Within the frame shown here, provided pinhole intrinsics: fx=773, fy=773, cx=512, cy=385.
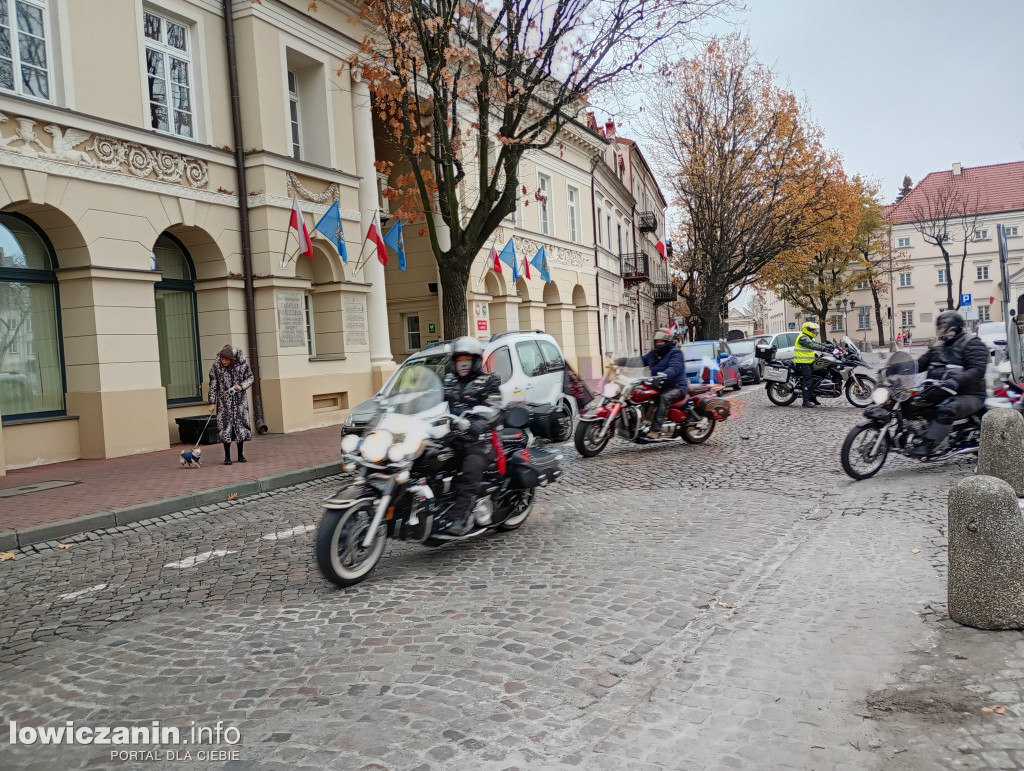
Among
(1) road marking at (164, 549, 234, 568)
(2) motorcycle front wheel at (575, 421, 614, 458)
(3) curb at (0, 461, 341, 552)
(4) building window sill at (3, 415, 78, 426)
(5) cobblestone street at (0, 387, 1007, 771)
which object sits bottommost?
(5) cobblestone street at (0, 387, 1007, 771)

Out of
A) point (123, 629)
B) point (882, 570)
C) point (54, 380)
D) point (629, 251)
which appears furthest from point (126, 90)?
point (629, 251)

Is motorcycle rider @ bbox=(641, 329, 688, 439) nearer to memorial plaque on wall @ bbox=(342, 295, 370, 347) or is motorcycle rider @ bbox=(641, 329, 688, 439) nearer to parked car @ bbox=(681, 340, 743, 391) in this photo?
memorial plaque on wall @ bbox=(342, 295, 370, 347)

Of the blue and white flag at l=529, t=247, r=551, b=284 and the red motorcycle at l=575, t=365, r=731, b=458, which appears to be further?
the blue and white flag at l=529, t=247, r=551, b=284

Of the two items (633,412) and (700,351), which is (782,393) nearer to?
(700,351)

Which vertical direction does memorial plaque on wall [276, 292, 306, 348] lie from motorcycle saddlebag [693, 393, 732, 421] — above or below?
above

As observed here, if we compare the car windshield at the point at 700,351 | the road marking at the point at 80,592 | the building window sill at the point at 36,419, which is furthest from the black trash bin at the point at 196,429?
the car windshield at the point at 700,351

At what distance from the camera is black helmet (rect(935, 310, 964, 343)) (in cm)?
855

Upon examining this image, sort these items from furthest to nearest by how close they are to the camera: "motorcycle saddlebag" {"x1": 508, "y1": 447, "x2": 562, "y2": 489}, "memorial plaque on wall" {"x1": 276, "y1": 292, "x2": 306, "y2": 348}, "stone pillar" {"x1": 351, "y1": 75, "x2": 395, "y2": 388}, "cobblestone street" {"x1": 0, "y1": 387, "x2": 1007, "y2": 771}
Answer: "stone pillar" {"x1": 351, "y1": 75, "x2": 395, "y2": 388}, "memorial plaque on wall" {"x1": 276, "y1": 292, "x2": 306, "y2": 348}, "motorcycle saddlebag" {"x1": 508, "y1": 447, "x2": 562, "y2": 489}, "cobblestone street" {"x1": 0, "y1": 387, "x2": 1007, "y2": 771}

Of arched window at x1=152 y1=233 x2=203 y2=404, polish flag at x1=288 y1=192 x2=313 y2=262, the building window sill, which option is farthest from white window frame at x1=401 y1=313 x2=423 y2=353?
the building window sill

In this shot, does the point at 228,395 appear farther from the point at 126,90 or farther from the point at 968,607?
the point at 968,607

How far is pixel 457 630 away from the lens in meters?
4.35

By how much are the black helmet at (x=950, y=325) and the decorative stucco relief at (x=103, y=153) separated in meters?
12.4

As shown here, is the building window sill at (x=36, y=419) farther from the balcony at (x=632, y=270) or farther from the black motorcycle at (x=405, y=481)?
the balcony at (x=632, y=270)

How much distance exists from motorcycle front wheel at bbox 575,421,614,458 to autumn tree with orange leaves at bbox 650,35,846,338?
24284mm
